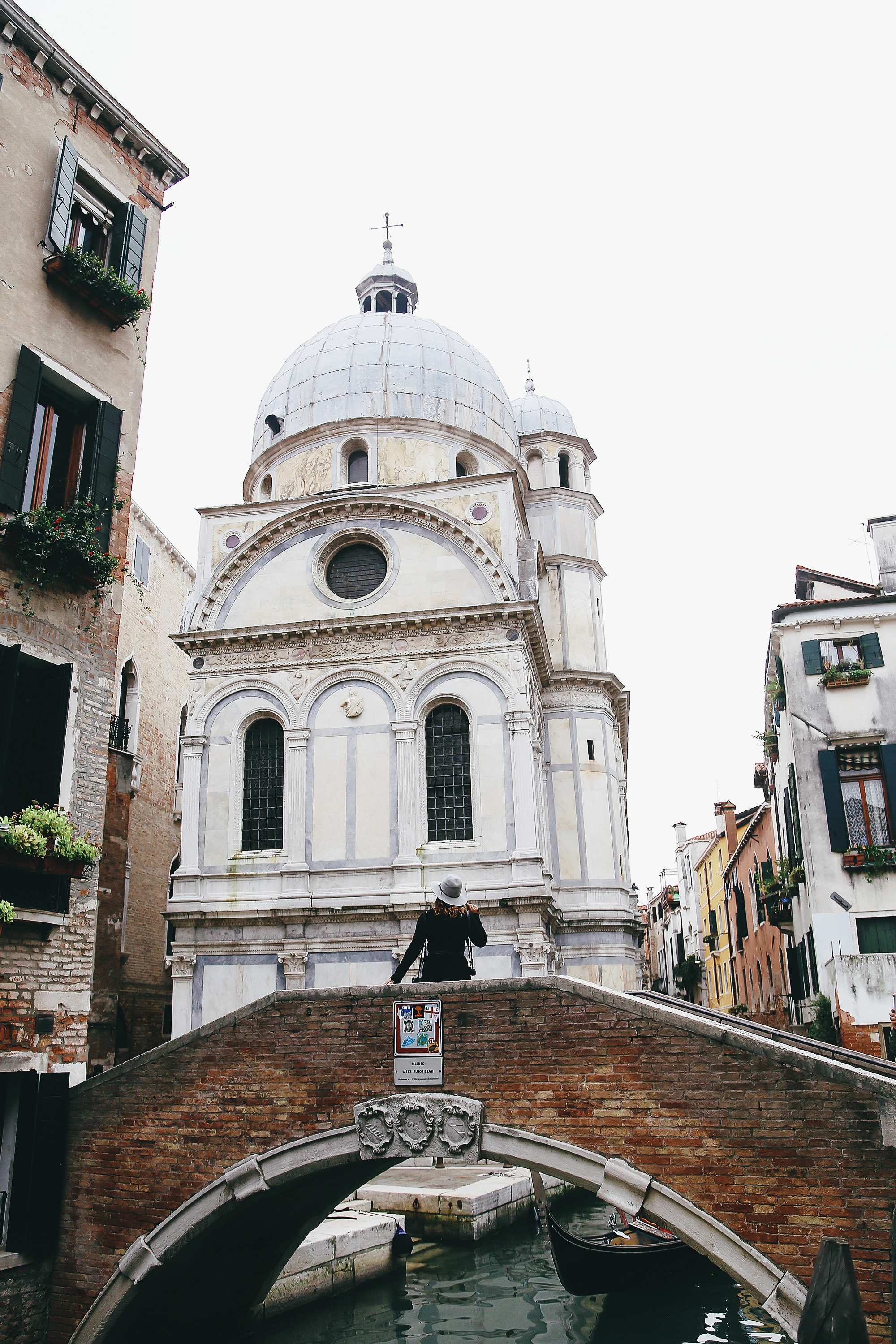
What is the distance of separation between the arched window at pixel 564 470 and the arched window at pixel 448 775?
1235 cm

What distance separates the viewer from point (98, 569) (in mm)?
11188

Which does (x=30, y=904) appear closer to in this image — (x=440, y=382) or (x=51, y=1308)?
(x=51, y=1308)

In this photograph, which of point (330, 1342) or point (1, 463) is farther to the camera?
point (330, 1342)

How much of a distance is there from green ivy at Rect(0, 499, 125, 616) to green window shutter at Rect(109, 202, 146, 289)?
3.16 meters

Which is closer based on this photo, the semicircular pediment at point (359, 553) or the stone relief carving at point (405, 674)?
the stone relief carving at point (405, 674)

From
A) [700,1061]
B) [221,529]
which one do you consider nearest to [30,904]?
[700,1061]

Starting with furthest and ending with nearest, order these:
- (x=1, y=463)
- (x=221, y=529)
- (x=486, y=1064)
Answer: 1. (x=221, y=529)
2. (x=1, y=463)
3. (x=486, y=1064)

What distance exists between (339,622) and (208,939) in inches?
262

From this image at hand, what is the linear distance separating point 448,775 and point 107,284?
11.6 meters

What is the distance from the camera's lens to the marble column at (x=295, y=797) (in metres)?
20.2

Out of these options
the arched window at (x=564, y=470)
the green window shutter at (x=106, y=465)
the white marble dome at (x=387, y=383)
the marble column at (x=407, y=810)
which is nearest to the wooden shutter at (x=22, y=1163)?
the green window shutter at (x=106, y=465)

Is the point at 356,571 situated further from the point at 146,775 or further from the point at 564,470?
the point at 564,470

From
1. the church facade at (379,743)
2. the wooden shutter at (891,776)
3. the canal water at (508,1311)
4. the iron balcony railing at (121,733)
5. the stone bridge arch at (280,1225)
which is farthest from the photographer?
the iron balcony railing at (121,733)

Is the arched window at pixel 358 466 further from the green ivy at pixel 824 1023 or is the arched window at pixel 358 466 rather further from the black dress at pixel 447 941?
the black dress at pixel 447 941
